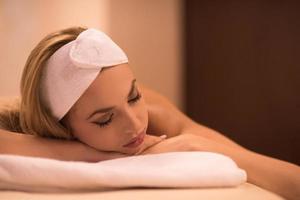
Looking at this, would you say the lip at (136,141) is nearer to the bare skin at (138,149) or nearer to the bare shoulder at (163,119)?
the bare skin at (138,149)

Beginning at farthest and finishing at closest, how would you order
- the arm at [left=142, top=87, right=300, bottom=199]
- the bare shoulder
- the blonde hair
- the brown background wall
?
1. the brown background wall
2. the bare shoulder
3. the blonde hair
4. the arm at [left=142, top=87, right=300, bottom=199]

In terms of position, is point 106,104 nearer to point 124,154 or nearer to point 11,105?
point 124,154

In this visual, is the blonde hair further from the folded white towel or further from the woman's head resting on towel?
the folded white towel

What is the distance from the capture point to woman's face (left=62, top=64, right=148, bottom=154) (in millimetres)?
932

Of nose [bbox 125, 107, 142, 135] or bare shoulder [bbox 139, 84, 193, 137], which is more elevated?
nose [bbox 125, 107, 142, 135]

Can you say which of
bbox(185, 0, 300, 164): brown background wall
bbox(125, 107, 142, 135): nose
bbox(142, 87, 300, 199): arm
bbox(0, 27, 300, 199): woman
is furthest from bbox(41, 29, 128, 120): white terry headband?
bbox(185, 0, 300, 164): brown background wall

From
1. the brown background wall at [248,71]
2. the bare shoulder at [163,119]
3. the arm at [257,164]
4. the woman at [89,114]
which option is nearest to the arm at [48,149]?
the woman at [89,114]

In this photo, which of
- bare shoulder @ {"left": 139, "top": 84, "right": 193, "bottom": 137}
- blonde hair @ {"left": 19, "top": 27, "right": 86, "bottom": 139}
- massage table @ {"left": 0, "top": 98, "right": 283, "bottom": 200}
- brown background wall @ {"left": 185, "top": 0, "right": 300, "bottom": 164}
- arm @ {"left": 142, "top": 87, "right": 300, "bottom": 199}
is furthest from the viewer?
brown background wall @ {"left": 185, "top": 0, "right": 300, "bottom": 164}

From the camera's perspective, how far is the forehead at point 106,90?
93cm

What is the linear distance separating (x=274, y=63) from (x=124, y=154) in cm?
106

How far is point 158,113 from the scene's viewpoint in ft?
4.10

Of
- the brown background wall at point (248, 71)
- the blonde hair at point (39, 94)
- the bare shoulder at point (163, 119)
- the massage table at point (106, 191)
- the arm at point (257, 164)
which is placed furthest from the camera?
the brown background wall at point (248, 71)

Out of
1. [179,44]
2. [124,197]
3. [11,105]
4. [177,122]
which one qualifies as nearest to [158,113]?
[177,122]

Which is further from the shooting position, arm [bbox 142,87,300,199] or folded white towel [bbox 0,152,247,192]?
arm [bbox 142,87,300,199]
